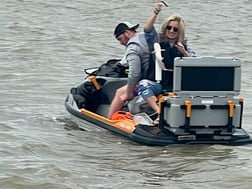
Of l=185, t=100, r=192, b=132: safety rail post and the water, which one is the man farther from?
l=185, t=100, r=192, b=132: safety rail post

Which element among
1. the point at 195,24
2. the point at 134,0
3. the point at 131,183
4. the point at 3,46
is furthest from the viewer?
the point at 134,0

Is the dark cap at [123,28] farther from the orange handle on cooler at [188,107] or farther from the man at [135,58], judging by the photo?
the orange handle on cooler at [188,107]

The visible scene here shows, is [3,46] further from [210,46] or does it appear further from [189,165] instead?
[189,165]

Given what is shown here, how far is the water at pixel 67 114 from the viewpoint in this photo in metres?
8.00

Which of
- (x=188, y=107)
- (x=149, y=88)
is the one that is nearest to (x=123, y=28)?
(x=149, y=88)

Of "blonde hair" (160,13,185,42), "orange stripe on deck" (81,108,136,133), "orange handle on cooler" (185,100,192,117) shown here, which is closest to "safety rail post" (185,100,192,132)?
"orange handle on cooler" (185,100,192,117)

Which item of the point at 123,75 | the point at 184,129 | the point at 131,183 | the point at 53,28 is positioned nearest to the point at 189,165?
the point at 184,129

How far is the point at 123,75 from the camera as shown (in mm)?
10422

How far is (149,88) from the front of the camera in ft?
30.6

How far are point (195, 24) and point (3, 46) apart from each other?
6.22 meters

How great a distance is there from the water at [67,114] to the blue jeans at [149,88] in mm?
526

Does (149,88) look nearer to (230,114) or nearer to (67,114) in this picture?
(230,114)

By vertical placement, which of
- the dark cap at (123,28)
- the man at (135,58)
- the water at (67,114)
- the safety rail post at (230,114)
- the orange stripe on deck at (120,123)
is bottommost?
the water at (67,114)

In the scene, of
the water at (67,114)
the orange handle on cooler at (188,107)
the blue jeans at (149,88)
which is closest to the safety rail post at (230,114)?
the water at (67,114)
